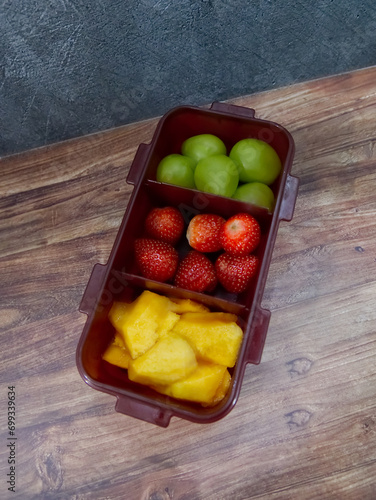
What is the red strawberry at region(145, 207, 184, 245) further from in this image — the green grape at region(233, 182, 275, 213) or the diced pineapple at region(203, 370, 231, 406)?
the diced pineapple at region(203, 370, 231, 406)

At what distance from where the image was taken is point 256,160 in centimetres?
95

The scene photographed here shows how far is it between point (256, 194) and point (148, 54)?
1.26ft

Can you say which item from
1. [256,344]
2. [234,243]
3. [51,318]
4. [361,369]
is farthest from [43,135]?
[361,369]

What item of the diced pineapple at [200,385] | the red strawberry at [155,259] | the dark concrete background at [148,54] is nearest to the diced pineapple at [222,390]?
the diced pineapple at [200,385]

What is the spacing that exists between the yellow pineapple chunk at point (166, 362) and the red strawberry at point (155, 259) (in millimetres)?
148

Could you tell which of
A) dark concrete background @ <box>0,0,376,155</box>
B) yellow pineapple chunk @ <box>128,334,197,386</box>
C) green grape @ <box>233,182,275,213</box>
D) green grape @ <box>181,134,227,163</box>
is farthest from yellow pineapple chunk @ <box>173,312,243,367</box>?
dark concrete background @ <box>0,0,376,155</box>

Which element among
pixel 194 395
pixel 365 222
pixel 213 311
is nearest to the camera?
pixel 194 395

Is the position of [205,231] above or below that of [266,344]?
above

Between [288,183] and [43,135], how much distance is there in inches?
24.2

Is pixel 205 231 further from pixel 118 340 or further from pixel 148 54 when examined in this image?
pixel 148 54

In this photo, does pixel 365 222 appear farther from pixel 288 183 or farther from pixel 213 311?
pixel 213 311

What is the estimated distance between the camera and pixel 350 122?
108 centimetres

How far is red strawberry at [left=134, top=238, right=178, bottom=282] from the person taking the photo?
35.9 inches

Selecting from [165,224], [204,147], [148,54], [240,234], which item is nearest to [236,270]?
[240,234]
